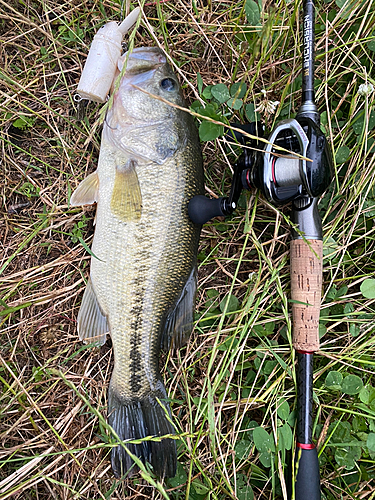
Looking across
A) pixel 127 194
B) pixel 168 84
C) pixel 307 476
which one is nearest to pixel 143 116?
pixel 168 84

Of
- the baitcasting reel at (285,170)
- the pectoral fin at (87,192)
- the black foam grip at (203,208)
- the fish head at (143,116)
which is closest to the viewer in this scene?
the baitcasting reel at (285,170)

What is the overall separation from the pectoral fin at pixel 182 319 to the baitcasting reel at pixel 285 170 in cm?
44

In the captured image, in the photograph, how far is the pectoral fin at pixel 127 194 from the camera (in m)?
1.89

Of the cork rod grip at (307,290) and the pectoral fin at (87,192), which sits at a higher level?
the pectoral fin at (87,192)

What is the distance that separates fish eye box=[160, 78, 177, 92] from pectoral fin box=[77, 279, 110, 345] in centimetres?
122

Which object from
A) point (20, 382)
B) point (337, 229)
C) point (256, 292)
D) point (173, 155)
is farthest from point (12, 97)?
point (337, 229)

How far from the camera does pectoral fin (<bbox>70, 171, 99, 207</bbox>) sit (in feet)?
6.77

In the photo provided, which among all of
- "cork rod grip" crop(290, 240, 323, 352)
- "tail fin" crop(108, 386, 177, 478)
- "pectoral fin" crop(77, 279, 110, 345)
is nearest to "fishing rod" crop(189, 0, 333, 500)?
"cork rod grip" crop(290, 240, 323, 352)

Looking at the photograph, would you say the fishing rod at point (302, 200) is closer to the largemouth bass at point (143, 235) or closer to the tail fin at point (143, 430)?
the largemouth bass at point (143, 235)

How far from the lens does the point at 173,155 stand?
192 cm

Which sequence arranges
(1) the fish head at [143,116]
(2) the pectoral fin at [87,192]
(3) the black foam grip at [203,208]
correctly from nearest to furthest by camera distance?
(3) the black foam grip at [203,208], (1) the fish head at [143,116], (2) the pectoral fin at [87,192]

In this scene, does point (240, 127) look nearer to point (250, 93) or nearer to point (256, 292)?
point (250, 93)

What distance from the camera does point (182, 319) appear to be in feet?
6.93

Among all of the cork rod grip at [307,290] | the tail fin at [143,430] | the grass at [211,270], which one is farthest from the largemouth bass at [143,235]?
the cork rod grip at [307,290]
